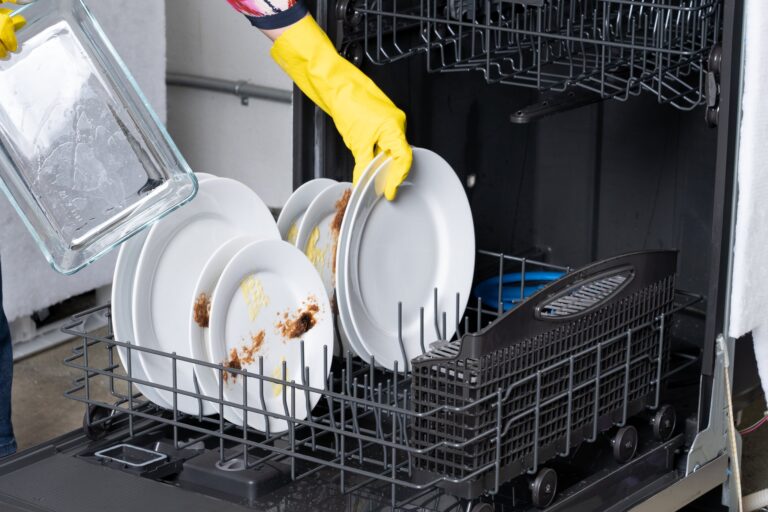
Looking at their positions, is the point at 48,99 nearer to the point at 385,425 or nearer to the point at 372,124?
the point at 372,124

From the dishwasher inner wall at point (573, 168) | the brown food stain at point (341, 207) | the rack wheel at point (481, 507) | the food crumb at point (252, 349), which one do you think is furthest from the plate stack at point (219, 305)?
the dishwasher inner wall at point (573, 168)

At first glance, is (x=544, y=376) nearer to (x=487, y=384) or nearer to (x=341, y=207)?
(x=487, y=384)

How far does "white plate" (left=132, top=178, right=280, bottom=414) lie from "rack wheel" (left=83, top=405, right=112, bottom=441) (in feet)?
0.28

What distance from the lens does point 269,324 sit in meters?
1.56

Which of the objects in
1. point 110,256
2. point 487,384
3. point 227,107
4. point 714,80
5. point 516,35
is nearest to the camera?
point 487,384

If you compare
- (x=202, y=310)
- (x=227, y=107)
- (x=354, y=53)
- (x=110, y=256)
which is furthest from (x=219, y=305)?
(x=227, y=107)

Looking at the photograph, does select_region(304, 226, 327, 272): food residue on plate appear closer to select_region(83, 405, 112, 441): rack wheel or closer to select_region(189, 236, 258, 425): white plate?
select_region(189, 236, 258, 425): white plate

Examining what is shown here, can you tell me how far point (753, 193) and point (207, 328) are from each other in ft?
2.17

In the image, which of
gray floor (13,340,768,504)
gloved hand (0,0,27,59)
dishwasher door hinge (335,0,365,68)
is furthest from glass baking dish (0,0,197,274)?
gray floor (13,340,768,504)

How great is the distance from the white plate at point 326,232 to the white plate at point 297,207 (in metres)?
0.02

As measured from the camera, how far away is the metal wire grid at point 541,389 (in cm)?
131

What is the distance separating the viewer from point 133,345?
4.75ft

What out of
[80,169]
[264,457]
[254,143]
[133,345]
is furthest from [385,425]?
[254,143]

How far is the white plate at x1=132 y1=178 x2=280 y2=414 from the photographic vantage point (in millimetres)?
1517
